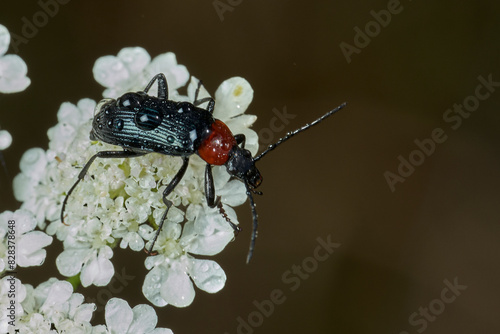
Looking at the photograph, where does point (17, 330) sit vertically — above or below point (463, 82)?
above

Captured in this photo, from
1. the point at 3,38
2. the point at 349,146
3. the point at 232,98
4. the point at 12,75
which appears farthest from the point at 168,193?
the point at 349,146

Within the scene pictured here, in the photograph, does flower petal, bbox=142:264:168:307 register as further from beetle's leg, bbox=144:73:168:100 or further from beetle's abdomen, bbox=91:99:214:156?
beetle's leg, bbox=144:73:168:100

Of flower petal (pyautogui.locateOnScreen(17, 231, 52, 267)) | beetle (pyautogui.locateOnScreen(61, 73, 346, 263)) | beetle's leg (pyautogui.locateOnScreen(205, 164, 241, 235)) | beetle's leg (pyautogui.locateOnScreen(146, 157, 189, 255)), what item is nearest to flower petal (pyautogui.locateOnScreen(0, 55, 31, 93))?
beetle (pyautogui.locateOnScreen(61, 73, 346, 263))

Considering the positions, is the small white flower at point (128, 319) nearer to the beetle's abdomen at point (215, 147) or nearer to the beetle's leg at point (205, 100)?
the beetle's abdomen at point (215, 147)

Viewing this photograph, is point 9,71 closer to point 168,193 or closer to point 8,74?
point 8,74

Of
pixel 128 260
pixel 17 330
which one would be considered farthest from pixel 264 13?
pixel 17 330

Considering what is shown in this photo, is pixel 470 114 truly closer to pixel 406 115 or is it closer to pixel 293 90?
pixel 406 115
